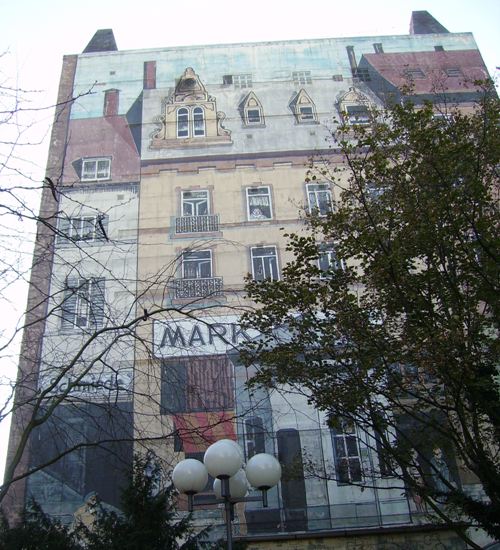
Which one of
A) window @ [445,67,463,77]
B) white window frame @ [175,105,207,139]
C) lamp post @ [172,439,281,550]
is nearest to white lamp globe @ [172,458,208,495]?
lamp post @ [172,439,281,550]

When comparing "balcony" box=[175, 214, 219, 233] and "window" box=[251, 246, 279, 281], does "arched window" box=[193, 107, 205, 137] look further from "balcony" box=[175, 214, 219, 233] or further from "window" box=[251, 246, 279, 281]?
"window" box=[251, 246, 279, 281]

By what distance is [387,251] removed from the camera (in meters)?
9.62

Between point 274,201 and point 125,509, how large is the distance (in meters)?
12.0

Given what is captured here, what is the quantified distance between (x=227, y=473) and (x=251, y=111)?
15.8 m

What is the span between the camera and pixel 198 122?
20.7 m

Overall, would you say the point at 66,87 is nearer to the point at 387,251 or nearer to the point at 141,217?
the point at 141,217

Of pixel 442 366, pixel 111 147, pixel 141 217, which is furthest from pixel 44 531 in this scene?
pixel 111 147

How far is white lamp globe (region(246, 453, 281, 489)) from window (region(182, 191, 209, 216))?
1217 centimetres

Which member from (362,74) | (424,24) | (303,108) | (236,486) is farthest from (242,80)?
(236,486)

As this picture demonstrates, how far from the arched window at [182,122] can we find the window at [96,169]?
8.16ft

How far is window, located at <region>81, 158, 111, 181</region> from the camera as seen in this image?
1947cm

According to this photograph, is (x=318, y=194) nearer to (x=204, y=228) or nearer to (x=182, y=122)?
(x=204, y=228)

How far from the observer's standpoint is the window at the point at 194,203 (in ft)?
62.3

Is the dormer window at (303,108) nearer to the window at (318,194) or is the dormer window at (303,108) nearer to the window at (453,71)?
the window at (318,194)
